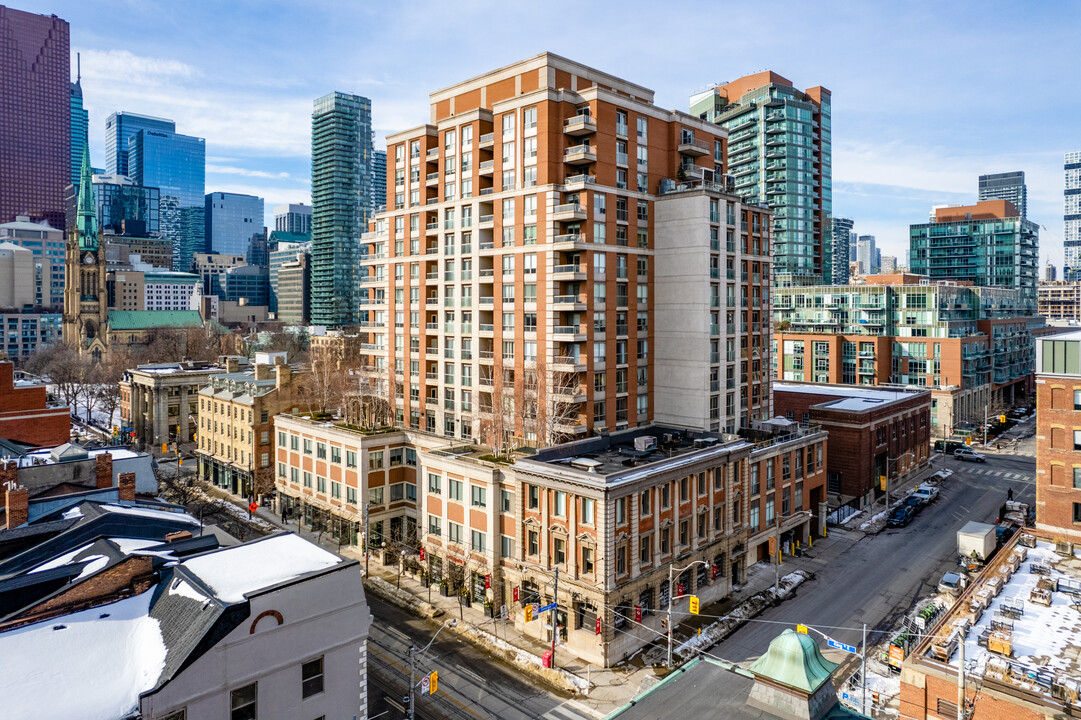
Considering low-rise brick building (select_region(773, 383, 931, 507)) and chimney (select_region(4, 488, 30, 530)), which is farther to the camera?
low-rise brick building (select_region(773, 383, 931, 507))

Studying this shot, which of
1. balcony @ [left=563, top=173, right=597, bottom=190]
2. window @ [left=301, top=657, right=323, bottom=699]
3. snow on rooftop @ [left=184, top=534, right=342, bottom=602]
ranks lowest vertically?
window @ [left=301, top=657, right=323, bottom=699]

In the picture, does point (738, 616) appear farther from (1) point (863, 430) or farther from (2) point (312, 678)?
(1) point (863, 430)

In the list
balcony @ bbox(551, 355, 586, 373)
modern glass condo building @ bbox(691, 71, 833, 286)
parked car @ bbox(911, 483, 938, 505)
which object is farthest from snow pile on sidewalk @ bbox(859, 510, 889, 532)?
modern glass condo building @ bbox(691, 71, 833, 286)

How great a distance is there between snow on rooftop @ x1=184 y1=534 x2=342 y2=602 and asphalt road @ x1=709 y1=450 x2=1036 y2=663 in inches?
1228

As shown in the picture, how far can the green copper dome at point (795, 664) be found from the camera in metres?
19.8

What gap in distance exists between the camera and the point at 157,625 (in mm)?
28344

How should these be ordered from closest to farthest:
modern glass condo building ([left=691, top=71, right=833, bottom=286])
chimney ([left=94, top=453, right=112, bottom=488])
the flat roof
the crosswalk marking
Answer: the flat roof → the crosswalk marking → chimney ([left=94, top=453, right=112, bottom=488]) → modern glass condo building ([left=691, top=71, right=833, bottom=286])

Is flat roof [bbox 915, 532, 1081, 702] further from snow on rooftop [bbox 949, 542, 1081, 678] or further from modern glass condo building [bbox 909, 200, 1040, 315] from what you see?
modern glass condo building [bbox 909, 200, 1040, 315]

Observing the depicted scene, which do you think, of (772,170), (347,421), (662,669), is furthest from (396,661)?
(772,170)

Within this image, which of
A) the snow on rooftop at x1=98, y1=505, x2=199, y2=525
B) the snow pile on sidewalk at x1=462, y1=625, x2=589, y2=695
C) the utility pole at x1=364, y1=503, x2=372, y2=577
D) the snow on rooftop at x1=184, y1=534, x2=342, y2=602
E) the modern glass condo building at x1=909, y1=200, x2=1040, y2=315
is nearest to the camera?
the snow on rooftop at x1=184, y1=534, x2=342, y2=602

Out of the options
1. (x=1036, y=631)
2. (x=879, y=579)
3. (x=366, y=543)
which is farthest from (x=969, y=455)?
(x=366, y=543)

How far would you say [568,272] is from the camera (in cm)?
6250

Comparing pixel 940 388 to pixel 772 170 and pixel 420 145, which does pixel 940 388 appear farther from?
pixel 420 145

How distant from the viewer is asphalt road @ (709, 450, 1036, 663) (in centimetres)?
5081
